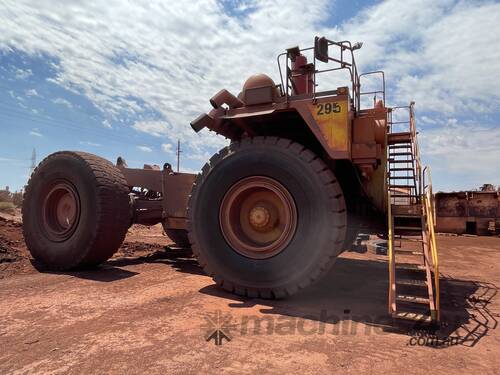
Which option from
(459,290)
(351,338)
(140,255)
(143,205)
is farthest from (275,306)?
(140,255)

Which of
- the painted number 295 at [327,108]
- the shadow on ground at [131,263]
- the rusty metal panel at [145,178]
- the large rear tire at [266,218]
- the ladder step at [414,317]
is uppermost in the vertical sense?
the painted number 295 at [327,108]

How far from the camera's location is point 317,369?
9.71ft

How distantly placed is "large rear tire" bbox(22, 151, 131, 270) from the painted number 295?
389cm

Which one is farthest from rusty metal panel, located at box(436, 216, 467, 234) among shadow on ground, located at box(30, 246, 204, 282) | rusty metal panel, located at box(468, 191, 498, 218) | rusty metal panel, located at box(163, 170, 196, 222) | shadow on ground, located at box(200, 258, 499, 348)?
rusty metal panel, located at box(163, 170, 196, 222)

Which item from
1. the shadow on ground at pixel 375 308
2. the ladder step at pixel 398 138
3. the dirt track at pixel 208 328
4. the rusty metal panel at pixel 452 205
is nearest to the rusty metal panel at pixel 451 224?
the rusty metal panel at pixel 452 205

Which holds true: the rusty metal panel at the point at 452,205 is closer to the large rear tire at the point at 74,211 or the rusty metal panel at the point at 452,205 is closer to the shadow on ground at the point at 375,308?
the shadow on ground at the point at 375,308

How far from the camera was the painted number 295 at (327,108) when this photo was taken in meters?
5.13

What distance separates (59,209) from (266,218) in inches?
173

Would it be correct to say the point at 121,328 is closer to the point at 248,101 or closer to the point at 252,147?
the point at 252,147

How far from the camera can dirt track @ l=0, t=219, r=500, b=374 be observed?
9.94 ft

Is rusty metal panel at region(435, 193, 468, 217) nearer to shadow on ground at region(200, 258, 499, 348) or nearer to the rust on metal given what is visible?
the rust on metal

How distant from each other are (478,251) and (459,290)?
21.7 ft

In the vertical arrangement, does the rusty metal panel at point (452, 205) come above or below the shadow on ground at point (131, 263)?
above

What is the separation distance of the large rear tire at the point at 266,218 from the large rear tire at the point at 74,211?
1743 millimetres
